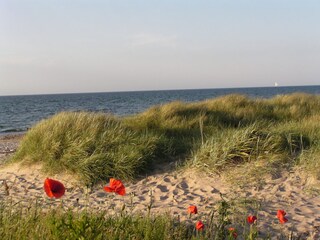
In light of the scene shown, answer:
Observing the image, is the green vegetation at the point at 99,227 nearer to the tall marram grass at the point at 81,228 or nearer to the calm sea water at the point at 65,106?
the tall marram grass at the point at 81,228

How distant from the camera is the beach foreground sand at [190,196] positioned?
16.4 feet

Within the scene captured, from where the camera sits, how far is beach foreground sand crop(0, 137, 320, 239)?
500cm

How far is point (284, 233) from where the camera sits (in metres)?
4.46

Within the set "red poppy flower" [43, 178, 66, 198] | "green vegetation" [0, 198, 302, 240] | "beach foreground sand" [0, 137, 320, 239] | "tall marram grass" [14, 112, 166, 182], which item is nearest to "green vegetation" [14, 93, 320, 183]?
"tall marram grass" [14, 112, 166, 182]

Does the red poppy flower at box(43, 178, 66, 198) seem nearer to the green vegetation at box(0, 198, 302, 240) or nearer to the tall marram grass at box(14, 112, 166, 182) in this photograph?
the green vegetation at box(0, 198, 302, 240)

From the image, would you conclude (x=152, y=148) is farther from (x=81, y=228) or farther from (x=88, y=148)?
(x=81, y=228)

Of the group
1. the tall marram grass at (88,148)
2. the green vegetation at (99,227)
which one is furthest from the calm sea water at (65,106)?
the green vegetation at (99,227)

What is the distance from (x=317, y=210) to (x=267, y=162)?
1915 millimetres

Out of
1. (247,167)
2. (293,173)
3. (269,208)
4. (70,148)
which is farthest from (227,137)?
(70,148)

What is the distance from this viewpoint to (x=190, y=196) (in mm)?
6070

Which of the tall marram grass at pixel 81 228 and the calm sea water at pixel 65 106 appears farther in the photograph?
the calm sea water at pixel 65 106

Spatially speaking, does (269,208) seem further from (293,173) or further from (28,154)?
(28,154)

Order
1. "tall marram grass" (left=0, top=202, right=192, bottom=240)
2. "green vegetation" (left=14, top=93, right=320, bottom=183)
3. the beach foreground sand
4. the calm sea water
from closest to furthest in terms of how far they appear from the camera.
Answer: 1. "tall marram grass" (left=0, top=202, right=192, bottom=240)
2. the beach foreground sand
3. "green vegetation" (left=14, top=93, right=320, bottom=183)
4. the calm sea water

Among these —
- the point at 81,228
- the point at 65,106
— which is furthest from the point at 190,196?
the point at 65,106
